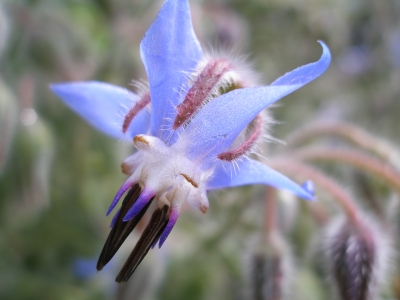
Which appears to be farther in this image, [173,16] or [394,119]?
[394,119]

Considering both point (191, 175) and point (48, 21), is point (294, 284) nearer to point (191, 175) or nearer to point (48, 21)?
point (191, 175)

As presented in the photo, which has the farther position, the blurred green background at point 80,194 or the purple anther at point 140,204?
the blurred green background at point 80,194

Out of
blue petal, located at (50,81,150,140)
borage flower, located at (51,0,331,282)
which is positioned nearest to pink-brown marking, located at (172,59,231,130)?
borage flower, located at (51,0,331,282)

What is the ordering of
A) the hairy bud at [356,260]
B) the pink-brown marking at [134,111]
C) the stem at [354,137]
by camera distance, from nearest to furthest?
the pink-brown marking at [134,111], the hairy bud at [356,260], the stem at [354,137]

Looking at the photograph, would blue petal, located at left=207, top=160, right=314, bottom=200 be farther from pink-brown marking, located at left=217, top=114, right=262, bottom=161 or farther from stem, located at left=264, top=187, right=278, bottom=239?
stem, located at left=264, top=187, right=278, bottom=239

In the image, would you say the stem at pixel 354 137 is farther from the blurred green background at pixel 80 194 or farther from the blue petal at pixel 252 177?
the blue petal at pixel 252 177

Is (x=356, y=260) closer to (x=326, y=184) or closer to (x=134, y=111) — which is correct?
(x=326, y=184)

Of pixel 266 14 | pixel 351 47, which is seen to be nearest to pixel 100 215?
pixel 266 14

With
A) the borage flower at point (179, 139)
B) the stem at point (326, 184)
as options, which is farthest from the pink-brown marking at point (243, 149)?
the stem at point (326, 184)
